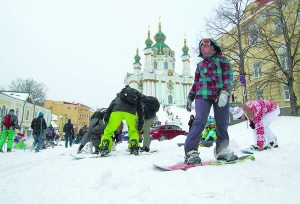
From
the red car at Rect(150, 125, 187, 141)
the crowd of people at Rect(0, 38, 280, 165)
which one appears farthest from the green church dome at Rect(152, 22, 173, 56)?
the crowd of people at Rect(0, 38, 280, 165)

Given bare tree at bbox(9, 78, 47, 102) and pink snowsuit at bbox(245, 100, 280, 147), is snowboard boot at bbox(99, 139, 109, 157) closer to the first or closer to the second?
Answer: pink snowsuit at bbox(245, 100, 280, 147)

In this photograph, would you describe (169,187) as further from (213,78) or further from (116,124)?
(116,124)

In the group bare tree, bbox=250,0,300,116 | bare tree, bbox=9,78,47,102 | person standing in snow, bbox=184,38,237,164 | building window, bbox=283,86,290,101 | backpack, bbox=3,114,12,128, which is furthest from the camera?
bare tree, bbox=9,78,47,102

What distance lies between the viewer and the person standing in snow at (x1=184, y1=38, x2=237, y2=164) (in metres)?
3.18

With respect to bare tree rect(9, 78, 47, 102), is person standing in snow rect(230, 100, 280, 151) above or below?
below

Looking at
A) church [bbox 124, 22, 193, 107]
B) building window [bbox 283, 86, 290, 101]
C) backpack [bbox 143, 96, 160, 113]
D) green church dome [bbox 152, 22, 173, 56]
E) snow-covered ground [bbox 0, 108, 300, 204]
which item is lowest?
snow-covered ground [bbox 0, 108, 300, 204]

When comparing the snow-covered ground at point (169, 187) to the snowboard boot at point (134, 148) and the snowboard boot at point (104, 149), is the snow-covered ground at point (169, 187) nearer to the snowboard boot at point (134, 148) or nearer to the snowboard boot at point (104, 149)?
the snowboard boot at point (104, 149)

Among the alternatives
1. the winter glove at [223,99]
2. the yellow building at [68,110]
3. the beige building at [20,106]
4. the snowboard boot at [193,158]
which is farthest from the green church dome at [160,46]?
the snowboard boot at [193,158]

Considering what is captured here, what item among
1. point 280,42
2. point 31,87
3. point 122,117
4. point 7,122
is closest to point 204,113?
point 122,117

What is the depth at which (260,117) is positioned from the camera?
15.6 feet

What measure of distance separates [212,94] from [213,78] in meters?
0.27

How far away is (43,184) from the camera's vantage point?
2.28 metres

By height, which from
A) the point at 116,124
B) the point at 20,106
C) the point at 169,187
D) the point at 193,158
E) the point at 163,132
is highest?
the point at 20,106

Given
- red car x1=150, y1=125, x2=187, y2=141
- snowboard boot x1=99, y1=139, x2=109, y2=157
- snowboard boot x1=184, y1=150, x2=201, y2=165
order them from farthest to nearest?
red car x1=150, y1=125, x2=187, y2=141
snowboard boot x1=99, y1=139, x2=109, y2=157
snowboard boot x1=184, y1=150, x2=201, y2=165
